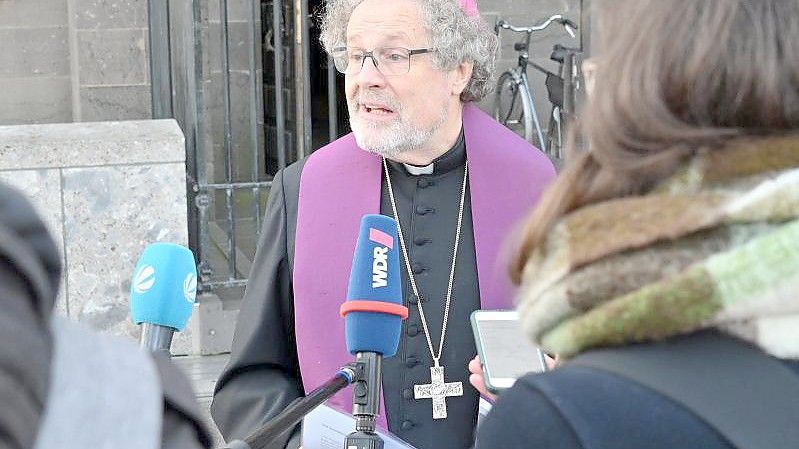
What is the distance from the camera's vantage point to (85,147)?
16.9 ft

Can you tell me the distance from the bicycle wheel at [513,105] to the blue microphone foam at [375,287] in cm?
598

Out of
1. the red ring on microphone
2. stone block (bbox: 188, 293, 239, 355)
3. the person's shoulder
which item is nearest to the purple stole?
the red ring on microphone

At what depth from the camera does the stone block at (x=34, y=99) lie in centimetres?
807

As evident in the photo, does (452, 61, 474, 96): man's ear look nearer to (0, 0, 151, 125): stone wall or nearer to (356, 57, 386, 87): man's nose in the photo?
(356, 57, 386, 87): man's nose

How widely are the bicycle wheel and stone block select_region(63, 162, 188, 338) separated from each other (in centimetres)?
343

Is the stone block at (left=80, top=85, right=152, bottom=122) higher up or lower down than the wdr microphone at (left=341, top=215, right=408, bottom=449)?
lower down

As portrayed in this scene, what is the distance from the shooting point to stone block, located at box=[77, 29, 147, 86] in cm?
755

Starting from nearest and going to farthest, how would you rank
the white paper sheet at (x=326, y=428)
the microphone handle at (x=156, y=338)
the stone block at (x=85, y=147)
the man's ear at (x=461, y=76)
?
the microphone handle at (x=156, y=338), the white paper sheet at (x=326, y=428), the man's ear at (x=461, y=76), the stone block at (x=85, y=147)

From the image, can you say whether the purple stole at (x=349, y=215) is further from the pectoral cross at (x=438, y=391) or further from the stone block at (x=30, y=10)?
the stone block at (x=30, y=10)

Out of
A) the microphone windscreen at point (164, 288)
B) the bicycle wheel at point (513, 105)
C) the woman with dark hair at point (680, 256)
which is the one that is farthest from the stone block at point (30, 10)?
the woman with dark hair at point (680, 256)

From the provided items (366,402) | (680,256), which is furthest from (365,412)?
(680,256)

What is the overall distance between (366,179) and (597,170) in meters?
1.64

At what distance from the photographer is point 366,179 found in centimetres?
309

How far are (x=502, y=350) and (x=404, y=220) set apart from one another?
2.11ft
